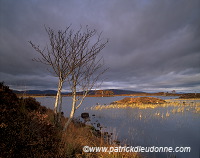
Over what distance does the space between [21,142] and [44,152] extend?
87 centimetres

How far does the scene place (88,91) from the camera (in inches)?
319

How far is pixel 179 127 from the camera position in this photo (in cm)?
1213

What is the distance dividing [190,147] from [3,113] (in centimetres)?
1076

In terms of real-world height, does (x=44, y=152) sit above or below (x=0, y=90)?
below

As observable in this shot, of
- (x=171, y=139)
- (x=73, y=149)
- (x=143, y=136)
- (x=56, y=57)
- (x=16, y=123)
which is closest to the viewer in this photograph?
(x=16, y=123)

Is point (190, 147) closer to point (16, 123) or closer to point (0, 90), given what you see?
point (16, 123)

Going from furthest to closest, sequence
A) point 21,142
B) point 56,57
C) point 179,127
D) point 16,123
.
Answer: point 179,127 < point 56,57 < point 16,123 < point 21,142

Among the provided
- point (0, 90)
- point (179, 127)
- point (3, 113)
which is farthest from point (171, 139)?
point (0, 90)

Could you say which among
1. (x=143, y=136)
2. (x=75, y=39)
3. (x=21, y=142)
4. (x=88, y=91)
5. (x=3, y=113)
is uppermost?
(x=75, y=39)

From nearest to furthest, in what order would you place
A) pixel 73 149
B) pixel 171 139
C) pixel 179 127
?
pixel 73 149 < pixel 171 139 < pixel 179 127

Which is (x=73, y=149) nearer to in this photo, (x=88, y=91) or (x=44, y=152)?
(x=44, y=152)

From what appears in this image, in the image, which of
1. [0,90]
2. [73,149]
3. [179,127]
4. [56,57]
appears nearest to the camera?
[73,149]

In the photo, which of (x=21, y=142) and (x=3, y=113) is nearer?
(x=21, y=142)

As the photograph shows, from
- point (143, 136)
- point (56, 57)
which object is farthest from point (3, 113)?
point (143, 136)
